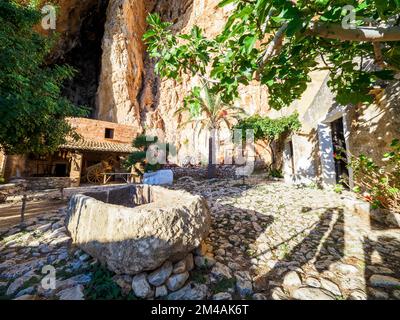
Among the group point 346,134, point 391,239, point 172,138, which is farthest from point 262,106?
point 391,239

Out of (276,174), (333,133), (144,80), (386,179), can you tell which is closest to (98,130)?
(144,80)

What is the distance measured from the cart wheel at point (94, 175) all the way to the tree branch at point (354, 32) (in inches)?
640

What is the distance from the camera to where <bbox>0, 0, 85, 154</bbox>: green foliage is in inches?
156

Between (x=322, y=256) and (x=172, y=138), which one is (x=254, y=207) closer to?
(x=322, y=256)

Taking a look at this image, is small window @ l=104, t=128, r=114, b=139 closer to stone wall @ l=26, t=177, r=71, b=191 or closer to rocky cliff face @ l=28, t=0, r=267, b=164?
Result: rocky cliff face @ l=28, t=0, r=267, b=164

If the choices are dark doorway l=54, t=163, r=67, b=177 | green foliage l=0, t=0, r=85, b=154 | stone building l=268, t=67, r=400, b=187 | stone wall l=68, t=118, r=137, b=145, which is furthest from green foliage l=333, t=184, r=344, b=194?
dark doorway l=54, t=163, r=67, b=177

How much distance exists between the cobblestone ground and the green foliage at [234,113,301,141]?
5.30 metres

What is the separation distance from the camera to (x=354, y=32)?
5.51 feet

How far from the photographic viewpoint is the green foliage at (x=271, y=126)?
8.73 meters

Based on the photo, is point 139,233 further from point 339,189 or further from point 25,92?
point 339,189

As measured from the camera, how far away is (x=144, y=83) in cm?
2269

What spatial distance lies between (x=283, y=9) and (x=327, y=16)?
394mm

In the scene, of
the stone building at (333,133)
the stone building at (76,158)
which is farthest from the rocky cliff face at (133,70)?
the stone building at (333,133)

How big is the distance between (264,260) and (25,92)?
19.7 feet
